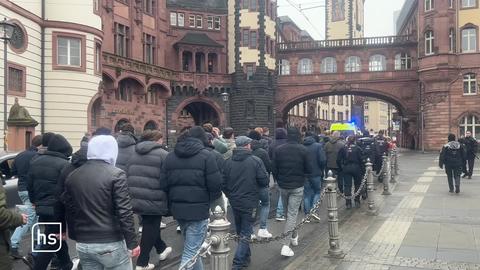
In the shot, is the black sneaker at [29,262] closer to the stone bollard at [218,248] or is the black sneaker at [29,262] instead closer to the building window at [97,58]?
the stone bollard at [218,248]

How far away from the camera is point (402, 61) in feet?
159

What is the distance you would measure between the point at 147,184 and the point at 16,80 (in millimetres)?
19051

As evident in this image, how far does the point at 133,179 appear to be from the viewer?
614 cm

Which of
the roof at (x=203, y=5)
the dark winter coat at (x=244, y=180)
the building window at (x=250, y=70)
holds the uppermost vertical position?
the roof at (x=203, y=5)

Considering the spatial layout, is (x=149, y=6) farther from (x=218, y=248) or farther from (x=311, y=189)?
(x=218, y=248)

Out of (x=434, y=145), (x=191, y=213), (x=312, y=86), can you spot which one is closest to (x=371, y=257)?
(x=191, y=213)

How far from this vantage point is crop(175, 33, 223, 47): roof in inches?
1747

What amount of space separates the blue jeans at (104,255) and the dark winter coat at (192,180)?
1.59 m

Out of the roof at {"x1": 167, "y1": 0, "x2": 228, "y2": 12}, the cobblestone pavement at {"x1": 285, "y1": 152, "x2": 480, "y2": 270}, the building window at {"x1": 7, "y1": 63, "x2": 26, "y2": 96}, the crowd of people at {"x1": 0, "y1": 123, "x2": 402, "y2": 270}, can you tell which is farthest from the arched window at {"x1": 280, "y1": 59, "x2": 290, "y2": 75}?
the crowd of people at {"x1": 0, "y1": 123, "x2": 402, "y2": 270}

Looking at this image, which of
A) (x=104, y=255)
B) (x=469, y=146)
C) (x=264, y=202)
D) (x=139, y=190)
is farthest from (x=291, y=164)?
(x=469, y=146)

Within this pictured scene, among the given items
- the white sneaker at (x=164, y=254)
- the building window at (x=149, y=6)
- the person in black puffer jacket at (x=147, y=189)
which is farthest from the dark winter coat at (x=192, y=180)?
the building window at (x=149, y=6)

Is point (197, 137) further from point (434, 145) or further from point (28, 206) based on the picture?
point (434, 145)

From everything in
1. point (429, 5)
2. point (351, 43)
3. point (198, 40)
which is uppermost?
point (429, 5)

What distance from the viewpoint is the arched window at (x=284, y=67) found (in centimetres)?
5184
